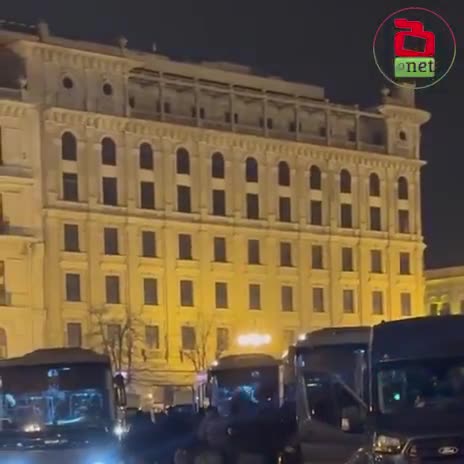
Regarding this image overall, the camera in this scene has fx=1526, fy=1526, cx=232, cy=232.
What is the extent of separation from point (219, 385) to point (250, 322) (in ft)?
128

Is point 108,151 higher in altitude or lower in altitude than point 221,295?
higher

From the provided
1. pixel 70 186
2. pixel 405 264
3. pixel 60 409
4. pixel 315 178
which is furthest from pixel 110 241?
pixel 60 409

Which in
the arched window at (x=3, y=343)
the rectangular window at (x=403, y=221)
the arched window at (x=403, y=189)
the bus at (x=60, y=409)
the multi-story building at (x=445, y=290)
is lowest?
the bus at (x=60, y=409)

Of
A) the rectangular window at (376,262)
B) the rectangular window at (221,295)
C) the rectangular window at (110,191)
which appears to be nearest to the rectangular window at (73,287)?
the rectangular window at (110,191)

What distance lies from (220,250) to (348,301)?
9240 millimetres

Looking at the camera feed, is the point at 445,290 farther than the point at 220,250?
Yes

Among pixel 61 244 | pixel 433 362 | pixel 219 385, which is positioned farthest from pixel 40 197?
pixel 433 362

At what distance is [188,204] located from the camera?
75875mm

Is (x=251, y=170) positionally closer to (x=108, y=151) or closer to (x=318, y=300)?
(x=318, y=300)

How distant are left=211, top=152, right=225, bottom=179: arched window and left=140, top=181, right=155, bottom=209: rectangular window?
3835 millimetres

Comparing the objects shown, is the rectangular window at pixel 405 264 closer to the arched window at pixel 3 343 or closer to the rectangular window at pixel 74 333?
the rectangular window at pixel 74 333

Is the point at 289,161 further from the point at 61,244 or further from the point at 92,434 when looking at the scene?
the point at 92,434

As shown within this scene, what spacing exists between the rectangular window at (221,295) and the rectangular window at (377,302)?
1055 centimetres

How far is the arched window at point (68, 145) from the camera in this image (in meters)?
71.1
